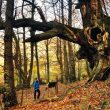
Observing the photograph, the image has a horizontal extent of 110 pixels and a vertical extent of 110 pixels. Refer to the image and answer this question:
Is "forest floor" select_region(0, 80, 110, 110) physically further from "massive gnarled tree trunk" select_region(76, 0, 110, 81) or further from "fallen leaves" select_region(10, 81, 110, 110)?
"massive gnarled tree trunk" select_region(76, 0, 110, 81)

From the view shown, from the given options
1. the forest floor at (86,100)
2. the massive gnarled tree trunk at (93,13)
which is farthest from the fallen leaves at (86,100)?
the massive gnarled tree trunk at (93,13)

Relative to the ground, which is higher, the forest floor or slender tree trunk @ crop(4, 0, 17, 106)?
slender tree trunk @ crop(4, 0, 17, 106)

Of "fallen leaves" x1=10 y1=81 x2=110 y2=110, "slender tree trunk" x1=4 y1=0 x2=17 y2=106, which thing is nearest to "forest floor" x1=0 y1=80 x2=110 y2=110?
"fallen leaves" x1=10 y1=81 x2=110 y2=110

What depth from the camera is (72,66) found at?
1299 inches

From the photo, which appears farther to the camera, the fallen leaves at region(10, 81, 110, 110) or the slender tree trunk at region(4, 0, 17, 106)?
the slender tree trunk at region(4, 0, 17, 106)

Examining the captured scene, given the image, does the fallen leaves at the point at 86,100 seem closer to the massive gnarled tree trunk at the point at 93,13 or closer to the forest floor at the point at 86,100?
the forest floor at the point at 86,100

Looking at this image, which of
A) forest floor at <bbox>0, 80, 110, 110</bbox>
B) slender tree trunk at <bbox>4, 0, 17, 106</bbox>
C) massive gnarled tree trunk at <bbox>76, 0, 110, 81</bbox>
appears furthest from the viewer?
massive gnarled tree trunk at <bbox>76, 0, 110, 81</bbox>

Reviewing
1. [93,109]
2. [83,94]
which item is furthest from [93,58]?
[93,109]

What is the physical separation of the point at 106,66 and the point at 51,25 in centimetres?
412

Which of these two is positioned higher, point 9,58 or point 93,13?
point 93,13

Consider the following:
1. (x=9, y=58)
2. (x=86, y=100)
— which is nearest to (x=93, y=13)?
(x=9, y=58)

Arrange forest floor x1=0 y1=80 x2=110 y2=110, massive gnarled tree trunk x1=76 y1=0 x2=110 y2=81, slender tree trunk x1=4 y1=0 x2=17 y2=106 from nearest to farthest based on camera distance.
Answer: forest floor x1=0 y1=80 x2=110 y2=110, slender tree trunk x1=4 y1=0 x2=17 y2=106, massive gnarled tree trunk x1=76 y1=0 x2=110 y2=81

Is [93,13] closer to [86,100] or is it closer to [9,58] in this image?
[9,58]

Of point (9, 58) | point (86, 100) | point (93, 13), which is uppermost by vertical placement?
point (93, 13)
